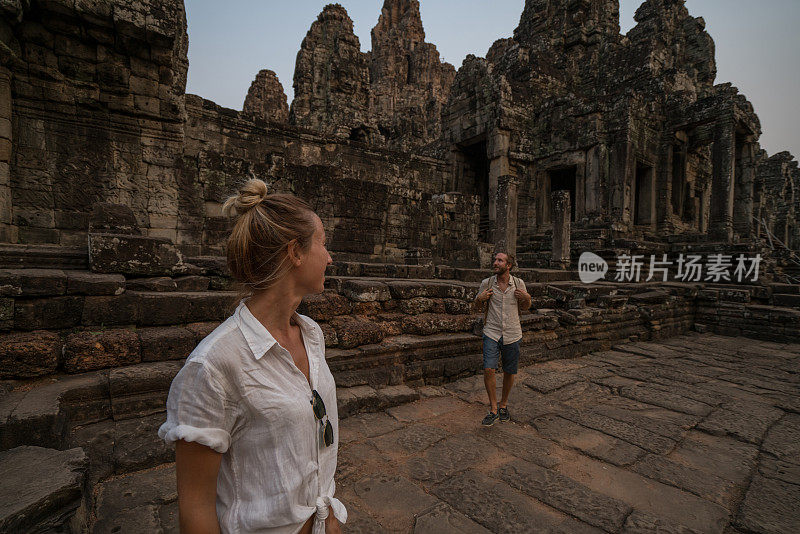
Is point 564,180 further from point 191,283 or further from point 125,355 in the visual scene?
point 125,355

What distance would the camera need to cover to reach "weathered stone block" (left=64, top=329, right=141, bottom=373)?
277cm

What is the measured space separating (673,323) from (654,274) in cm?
469

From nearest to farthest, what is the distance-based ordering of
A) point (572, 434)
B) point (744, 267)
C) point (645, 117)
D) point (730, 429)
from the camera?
point (572, 434), point (730, 429), point (744, 267), point (645, 117)

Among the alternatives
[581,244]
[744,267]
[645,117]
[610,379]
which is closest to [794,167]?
[645,117]

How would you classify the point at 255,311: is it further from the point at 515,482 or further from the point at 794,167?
the point at 794,167

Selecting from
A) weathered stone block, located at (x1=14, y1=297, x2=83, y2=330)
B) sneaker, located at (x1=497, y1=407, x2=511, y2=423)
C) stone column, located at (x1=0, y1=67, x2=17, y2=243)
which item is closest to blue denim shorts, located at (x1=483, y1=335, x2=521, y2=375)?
sneaker, located at (x1=497, y1=407, x2=511, y2=423)

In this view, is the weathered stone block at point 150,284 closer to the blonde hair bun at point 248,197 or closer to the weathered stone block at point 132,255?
the weathered stone block at point 132,255

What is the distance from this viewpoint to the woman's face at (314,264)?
4.12ft

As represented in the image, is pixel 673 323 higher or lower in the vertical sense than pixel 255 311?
lower

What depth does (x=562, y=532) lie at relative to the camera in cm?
218

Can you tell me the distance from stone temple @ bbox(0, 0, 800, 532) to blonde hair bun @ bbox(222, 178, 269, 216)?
146 centimetres

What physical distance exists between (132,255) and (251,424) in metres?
3.51

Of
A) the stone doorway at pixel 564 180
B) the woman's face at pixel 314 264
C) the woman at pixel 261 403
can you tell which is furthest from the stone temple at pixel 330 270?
the stone doorway at pixel 564 180

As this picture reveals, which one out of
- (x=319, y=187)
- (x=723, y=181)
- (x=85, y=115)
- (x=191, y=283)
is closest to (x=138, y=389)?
(x=191, y=283)
